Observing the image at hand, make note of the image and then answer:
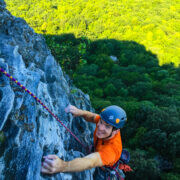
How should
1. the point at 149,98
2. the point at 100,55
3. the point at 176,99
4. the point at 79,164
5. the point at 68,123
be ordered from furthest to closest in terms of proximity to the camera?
the point at 100,55
the point at 149,98
the point at 176,99
the point at 68,123
the point at 79,164

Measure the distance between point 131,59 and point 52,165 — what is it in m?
63.1

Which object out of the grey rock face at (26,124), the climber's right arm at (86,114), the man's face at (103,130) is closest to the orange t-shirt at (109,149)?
the man's face at (103,130)

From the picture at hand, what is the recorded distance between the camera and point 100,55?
61.5m

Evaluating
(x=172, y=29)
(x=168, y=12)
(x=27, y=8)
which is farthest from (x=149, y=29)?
(x=27, y=8)

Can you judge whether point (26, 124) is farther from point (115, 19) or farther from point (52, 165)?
point (115, 19)

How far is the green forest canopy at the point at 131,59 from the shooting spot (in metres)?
18.2

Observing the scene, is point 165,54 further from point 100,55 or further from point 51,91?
point 51,91

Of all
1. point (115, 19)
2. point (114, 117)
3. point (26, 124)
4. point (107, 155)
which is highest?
point (115, 19)

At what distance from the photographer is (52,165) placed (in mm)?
2873

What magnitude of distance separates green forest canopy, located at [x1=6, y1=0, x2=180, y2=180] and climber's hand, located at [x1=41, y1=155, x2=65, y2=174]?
13.4ft

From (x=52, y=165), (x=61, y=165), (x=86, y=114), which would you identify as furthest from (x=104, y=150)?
(x=86, y=114)

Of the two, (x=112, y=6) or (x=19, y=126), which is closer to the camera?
(x=19, y=126)

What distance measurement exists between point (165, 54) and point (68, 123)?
226 feet

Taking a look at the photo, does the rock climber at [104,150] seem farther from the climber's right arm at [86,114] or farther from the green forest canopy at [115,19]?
the green forest canopy at [115,19]
